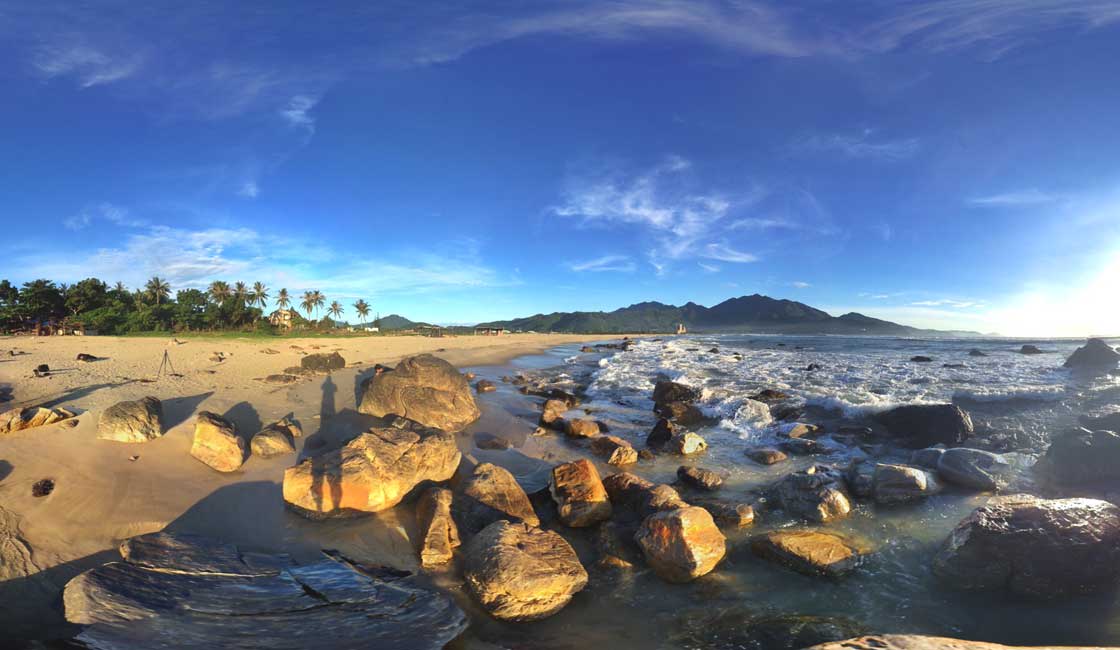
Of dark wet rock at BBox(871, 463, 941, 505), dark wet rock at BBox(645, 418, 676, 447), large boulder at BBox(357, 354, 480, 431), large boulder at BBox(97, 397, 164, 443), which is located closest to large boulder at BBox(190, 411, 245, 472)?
large boulder at BBox(97, 397, 164, 443)

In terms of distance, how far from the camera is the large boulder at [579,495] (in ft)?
21.9

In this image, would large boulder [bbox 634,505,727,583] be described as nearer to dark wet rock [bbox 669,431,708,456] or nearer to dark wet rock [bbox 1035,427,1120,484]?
dark wet rock [bbox 669,431,708,456]

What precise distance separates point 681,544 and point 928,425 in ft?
32.6

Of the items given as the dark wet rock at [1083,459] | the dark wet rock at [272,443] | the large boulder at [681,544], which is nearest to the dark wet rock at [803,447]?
the dark wet rock at [1083,459]

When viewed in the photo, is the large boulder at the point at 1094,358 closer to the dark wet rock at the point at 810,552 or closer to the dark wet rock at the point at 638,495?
the dark wet rock at the point at 810,552

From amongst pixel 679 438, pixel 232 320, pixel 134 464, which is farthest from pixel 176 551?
pixel 232 320

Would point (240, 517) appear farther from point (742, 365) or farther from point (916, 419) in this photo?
point (742, 365)

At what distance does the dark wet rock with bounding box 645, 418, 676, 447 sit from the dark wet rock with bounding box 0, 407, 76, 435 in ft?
41.0

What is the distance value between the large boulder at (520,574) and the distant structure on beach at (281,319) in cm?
8293

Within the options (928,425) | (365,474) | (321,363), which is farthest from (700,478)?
(321,363)

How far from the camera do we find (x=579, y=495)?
22.6 ft

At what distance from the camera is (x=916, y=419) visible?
37.1ft

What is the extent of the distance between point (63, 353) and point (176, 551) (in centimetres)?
3040

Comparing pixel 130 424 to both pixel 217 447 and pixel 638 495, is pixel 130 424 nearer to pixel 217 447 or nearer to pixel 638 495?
pixel 217 447
